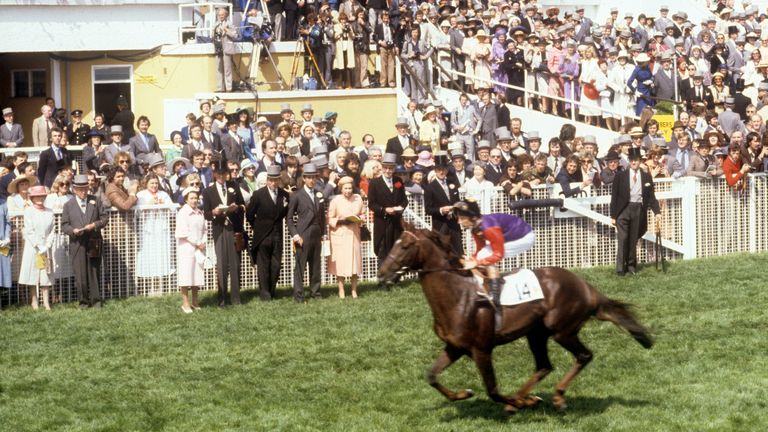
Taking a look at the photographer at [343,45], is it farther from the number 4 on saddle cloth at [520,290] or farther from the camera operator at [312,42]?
the number 4 on saddle cloth at [520,290]

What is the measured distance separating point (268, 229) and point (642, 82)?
10.9 metres

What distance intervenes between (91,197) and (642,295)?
7026 mm

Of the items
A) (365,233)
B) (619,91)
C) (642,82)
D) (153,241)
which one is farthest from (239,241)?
(642,82)

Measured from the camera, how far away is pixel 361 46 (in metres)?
25.4

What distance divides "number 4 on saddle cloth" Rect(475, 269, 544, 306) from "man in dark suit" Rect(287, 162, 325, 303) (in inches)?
242

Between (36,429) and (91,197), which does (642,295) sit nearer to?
(91,197)

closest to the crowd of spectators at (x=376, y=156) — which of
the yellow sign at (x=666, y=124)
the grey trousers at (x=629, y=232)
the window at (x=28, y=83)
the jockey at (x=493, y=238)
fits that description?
the yellow sign at (x=666, y=124)

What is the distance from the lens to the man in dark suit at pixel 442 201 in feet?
58.9

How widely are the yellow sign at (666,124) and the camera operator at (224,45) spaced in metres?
7.65

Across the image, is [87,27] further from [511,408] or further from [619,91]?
[511,408]

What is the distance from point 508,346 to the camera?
14.4 m

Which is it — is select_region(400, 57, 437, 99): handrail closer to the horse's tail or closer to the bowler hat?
the bowler hat

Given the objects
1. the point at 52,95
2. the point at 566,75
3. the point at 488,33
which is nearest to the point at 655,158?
the point at 566,75

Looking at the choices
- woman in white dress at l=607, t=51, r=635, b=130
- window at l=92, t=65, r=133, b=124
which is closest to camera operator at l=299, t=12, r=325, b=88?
window at l=92, t=65, r=133, b=124
